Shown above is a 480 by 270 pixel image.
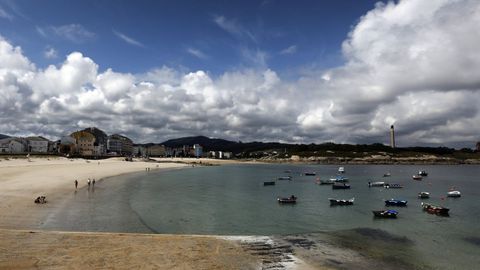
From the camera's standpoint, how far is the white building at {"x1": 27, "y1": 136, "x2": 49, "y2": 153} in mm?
185387

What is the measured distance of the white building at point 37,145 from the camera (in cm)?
18539

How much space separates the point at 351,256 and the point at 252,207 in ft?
84.7

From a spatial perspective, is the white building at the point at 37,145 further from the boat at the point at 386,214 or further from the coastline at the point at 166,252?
the boat at the point at 386,214

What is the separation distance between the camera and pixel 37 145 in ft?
620

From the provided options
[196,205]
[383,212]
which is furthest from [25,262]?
[383,212]

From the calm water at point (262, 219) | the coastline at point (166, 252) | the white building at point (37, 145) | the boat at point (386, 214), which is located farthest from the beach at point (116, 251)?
the white building at point (37, 145)

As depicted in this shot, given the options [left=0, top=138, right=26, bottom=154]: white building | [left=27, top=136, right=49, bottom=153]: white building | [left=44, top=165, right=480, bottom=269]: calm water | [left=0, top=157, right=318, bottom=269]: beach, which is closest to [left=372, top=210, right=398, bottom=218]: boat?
[left=44, top=165, right=480, bottom=269]: calm water

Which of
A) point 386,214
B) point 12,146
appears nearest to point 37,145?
point 12,146

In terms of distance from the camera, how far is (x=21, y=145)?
175 metres

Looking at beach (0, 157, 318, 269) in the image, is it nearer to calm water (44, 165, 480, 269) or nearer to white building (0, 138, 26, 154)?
calm water (44, 165, 480, 269)

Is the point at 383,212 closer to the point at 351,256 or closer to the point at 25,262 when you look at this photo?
the point at 351,256

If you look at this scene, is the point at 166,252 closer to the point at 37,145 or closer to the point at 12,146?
the point at 12,146

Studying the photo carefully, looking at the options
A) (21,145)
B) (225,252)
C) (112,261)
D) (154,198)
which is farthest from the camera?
(21,145)

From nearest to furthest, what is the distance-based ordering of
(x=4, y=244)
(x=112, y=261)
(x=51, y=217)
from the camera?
(x=112, y=261) → (x=4, y=244) → (x=51, y=217)
